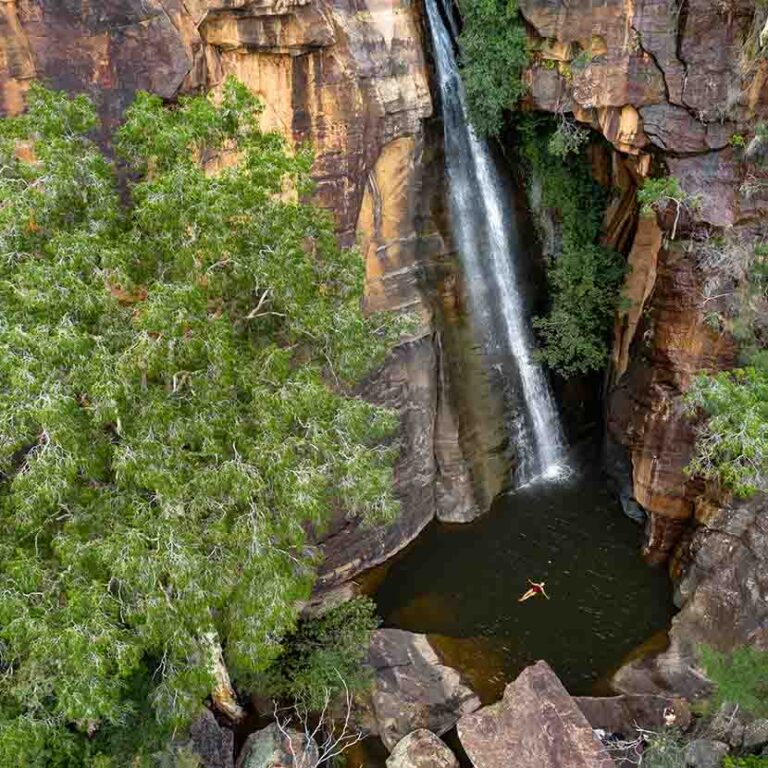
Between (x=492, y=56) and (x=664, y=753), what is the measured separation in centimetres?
1351

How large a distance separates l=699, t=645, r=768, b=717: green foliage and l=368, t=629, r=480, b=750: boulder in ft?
13.4

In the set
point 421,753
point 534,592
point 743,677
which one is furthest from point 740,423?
point 421,753

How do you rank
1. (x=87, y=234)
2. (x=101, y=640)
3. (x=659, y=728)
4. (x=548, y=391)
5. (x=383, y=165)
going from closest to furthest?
(x=101, y=640) < (x=87, y=234) < (x=659, y=728) < (x=383, y=165) < (x=548, y=391)

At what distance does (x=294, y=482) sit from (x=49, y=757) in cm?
492

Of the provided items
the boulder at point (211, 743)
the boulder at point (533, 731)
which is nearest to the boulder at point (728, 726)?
the boulder at point (533, 731)

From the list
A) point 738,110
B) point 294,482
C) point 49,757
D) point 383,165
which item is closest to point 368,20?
point 383,165

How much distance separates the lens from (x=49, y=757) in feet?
30.8

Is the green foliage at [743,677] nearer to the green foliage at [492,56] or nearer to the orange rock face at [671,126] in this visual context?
the orange rock face at [671,126]

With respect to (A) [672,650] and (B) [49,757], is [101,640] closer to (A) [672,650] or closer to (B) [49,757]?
(B) [49,757]

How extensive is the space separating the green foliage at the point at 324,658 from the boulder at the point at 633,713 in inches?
154

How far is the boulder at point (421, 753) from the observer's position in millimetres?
11727

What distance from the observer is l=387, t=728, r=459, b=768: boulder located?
11727 millimetres

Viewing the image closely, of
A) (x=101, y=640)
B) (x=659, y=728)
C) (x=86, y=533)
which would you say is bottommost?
(x=659, y=728)

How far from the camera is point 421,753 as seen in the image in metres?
11.8
